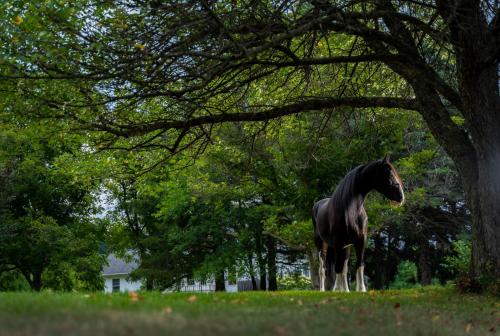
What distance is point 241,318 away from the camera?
6.20 meters

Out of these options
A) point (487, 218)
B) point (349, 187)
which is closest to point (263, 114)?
point (349, 187)

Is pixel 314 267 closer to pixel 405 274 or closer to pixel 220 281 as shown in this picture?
pixel 405 274

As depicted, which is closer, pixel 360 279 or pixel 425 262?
pixel 360 279

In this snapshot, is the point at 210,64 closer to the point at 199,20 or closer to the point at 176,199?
the point at 199,20

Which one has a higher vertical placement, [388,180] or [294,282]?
[388,180]

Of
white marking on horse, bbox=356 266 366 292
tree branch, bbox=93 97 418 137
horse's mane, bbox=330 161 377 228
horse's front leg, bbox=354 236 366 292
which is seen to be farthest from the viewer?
white marking on horse, bbox=356 266 366 292

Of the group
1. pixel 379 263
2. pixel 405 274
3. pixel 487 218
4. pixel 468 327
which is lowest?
pixel 468 327

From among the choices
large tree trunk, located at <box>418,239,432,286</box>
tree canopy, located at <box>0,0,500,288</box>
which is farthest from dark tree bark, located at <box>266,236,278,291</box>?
tree canopy, located at <box>0,0,500,288</box>

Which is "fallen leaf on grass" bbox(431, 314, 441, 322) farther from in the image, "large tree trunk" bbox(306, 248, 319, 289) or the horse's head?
"large tree trunk" bbox(306, 248, 319, 289)

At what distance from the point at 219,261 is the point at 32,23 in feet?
93.4

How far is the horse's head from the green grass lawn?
3460 millimetres

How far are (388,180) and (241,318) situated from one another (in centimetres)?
776

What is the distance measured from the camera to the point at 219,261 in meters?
38.8

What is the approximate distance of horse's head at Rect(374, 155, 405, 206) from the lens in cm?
1315
